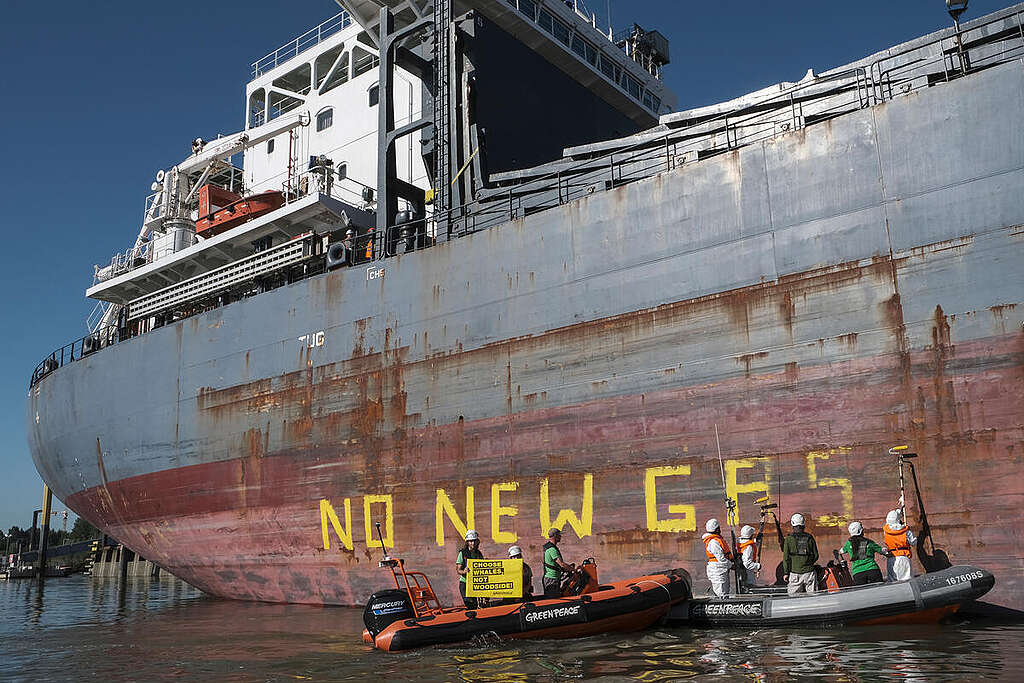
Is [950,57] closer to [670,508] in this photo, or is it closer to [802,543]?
[802,543]

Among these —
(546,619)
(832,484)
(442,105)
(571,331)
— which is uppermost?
(442,105)

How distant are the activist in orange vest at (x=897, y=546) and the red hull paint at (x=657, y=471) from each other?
0.45 meters

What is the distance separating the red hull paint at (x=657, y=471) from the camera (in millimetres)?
8719

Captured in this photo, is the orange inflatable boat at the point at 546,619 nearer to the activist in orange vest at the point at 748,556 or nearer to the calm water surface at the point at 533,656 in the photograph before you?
the calm water surface at the point at 533,656

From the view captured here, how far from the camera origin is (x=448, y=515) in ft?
41.3

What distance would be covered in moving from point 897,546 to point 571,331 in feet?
17.4

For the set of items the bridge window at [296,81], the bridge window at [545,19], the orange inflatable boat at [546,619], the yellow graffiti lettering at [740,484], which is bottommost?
the orange inflatable boat at [546,619]

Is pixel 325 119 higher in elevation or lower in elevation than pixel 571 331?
higher

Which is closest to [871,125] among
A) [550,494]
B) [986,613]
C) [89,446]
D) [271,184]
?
[986,613]

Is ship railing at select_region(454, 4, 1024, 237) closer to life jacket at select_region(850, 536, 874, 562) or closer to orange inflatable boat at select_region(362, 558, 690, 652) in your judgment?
life jacket at select_region(850, 536, 874, 562)

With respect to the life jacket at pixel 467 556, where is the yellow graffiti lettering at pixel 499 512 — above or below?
above

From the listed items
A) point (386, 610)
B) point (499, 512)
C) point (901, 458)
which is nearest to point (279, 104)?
point (499, 512)

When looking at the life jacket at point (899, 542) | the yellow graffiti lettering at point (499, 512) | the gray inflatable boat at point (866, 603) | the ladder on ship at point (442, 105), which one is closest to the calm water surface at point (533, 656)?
the gray inflatable boat at point (866, 603)

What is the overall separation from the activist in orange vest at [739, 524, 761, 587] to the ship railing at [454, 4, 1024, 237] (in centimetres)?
539
